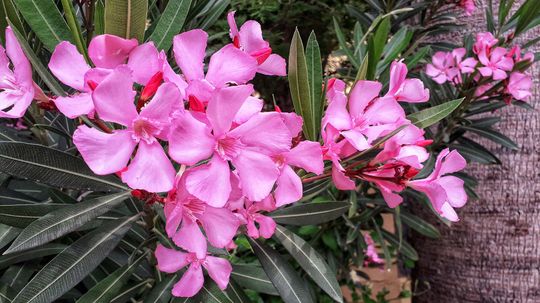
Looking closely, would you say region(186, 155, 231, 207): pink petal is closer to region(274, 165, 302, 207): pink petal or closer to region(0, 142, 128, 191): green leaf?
region(274, 165, 302, 207): pink petal

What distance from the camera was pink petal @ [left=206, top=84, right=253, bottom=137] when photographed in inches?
20.9

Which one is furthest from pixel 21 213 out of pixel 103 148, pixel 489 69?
pixel 489 69

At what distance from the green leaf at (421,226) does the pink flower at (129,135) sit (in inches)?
54.0

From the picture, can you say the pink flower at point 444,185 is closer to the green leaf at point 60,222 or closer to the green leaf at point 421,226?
the green leaf at point 60,222

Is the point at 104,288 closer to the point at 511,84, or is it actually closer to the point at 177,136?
the point at 177,136

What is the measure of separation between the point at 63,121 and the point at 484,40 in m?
1.22

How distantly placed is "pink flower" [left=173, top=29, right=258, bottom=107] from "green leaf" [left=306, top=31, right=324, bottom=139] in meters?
0.20

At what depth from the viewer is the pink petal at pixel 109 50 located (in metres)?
0.54

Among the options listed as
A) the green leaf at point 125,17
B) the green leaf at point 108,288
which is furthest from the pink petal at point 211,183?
the green leaf at point 108,288

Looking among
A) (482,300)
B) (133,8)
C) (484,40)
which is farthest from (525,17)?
(133,8)

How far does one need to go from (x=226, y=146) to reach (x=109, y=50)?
0.17m

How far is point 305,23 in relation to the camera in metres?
2.63

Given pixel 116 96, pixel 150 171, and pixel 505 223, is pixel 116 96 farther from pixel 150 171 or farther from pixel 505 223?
pixel 505 223

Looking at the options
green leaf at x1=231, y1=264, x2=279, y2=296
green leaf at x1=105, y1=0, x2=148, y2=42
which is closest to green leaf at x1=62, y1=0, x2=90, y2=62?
green leaf at x1=105, y1=0, x2=148, y2=42
